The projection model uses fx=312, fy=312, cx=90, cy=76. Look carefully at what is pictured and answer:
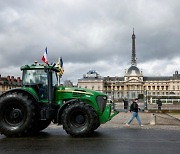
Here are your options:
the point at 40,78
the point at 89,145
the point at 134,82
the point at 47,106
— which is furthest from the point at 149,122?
the point at 134,82

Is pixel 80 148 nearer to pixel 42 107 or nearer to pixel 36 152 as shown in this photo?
pixel 36 152

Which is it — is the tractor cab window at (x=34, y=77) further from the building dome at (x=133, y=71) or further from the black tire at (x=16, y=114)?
the building dome at (x=133, y=71)

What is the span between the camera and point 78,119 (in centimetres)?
1220

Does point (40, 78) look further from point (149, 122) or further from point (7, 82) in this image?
point (7, 82)

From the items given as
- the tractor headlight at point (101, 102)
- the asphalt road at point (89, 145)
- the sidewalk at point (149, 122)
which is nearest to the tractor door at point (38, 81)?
the asphalt road at point (89, 145)

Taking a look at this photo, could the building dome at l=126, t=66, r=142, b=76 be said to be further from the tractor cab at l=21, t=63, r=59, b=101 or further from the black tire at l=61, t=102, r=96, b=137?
the black tire at l=61, t=102, r=96, b=137

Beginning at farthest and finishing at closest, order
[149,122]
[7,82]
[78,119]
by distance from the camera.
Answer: [7,82]
[149,122]
[78,119]

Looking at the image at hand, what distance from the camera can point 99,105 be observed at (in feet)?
41.4

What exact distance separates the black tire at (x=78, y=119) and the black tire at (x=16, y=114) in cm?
131

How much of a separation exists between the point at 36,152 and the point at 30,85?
13.5 ft

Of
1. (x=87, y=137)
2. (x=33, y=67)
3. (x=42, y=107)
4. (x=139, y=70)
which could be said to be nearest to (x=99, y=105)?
(x=87, y=137)

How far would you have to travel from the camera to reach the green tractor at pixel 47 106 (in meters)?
12.0

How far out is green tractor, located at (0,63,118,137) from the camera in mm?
12008

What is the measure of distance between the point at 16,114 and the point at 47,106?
1.27 m
